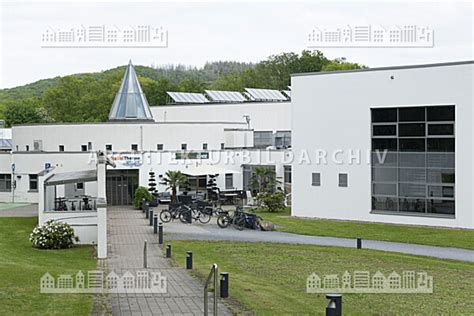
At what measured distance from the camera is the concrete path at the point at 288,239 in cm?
2573

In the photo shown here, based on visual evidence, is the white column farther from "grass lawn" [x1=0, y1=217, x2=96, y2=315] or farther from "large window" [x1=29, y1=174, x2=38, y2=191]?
"large window" [x1=29, y1=174, x2=38, y2=191]

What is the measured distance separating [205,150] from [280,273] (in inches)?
1179

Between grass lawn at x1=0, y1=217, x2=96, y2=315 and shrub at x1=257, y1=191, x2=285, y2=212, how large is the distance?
45.6 feet

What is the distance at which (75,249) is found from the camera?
25594mm

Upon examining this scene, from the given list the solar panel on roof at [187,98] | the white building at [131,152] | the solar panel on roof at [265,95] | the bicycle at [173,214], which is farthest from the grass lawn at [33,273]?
the solar panel on roof at [265,95]

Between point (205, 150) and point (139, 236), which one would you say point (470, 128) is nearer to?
point (139, 236)

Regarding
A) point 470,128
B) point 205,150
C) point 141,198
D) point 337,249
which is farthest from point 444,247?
point 205,150

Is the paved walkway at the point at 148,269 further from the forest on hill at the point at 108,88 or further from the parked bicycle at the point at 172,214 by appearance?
the forest on hill at the point at 108,88

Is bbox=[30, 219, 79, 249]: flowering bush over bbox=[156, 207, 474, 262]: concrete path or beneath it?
over

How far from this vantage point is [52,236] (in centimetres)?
2541

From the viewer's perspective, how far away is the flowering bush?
83.1 feet
